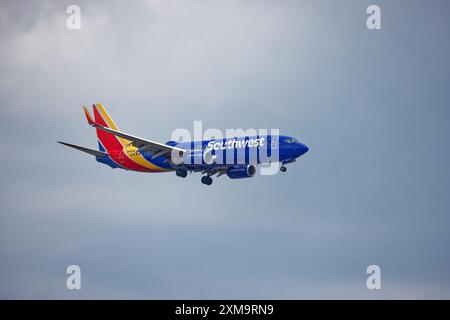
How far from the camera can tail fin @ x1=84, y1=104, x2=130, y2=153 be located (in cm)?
12125

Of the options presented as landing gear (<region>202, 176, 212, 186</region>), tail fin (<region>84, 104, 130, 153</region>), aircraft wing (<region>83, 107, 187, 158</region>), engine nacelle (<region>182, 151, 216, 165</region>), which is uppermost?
tail fin (<region>84, 104, 130, 153</region>)

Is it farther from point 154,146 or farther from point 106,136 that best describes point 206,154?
point 106,136

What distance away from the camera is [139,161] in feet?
382

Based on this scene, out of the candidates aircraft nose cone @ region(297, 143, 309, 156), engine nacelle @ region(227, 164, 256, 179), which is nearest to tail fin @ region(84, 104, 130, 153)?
engine nacelle @ region(227, 164, 256, 179)

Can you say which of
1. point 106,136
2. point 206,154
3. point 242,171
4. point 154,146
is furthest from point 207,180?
point 106,136

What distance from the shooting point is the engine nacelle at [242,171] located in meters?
112

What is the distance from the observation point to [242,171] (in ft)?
367

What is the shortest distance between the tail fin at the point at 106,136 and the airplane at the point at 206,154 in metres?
3.22

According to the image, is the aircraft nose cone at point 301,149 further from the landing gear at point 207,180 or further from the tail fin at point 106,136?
the tail fin at point 106,136

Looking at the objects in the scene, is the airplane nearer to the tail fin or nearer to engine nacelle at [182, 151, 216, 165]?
engine nacelle at [182, 151, 216, 165]

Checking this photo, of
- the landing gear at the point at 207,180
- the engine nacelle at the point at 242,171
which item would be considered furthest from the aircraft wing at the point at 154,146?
the engine nacelle at the point at 242,171

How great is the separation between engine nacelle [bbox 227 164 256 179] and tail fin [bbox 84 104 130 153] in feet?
53.9
